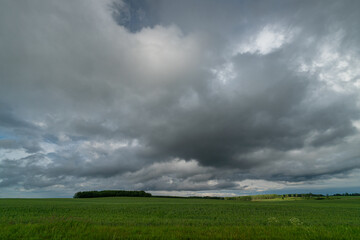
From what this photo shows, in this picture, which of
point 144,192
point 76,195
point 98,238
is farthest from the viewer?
point 144,192

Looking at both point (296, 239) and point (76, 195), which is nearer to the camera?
point (296, 239)

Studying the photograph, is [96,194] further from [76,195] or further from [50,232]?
[50,232]

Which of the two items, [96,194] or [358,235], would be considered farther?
[96,194]

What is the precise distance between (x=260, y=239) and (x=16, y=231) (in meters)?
17.6

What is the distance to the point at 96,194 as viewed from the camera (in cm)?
14912

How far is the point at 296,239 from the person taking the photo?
42.5 ft

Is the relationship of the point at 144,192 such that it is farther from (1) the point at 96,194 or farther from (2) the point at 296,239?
(2) the point at 296,239

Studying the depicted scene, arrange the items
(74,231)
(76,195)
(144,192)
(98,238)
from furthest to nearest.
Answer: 1. (144,192)
2. (76,195)
3. (74,231)
4. (98,238)

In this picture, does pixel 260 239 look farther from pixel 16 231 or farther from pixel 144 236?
pixel 16 231

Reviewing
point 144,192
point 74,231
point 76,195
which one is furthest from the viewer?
point 144,192

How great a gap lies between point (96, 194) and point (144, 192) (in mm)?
39117

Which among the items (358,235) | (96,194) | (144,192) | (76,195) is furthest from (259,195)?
(358,235)

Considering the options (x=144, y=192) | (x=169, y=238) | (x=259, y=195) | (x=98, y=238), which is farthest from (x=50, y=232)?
(x=259, y=195)

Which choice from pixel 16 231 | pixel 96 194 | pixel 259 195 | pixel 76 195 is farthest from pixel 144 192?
pixel 16 231
